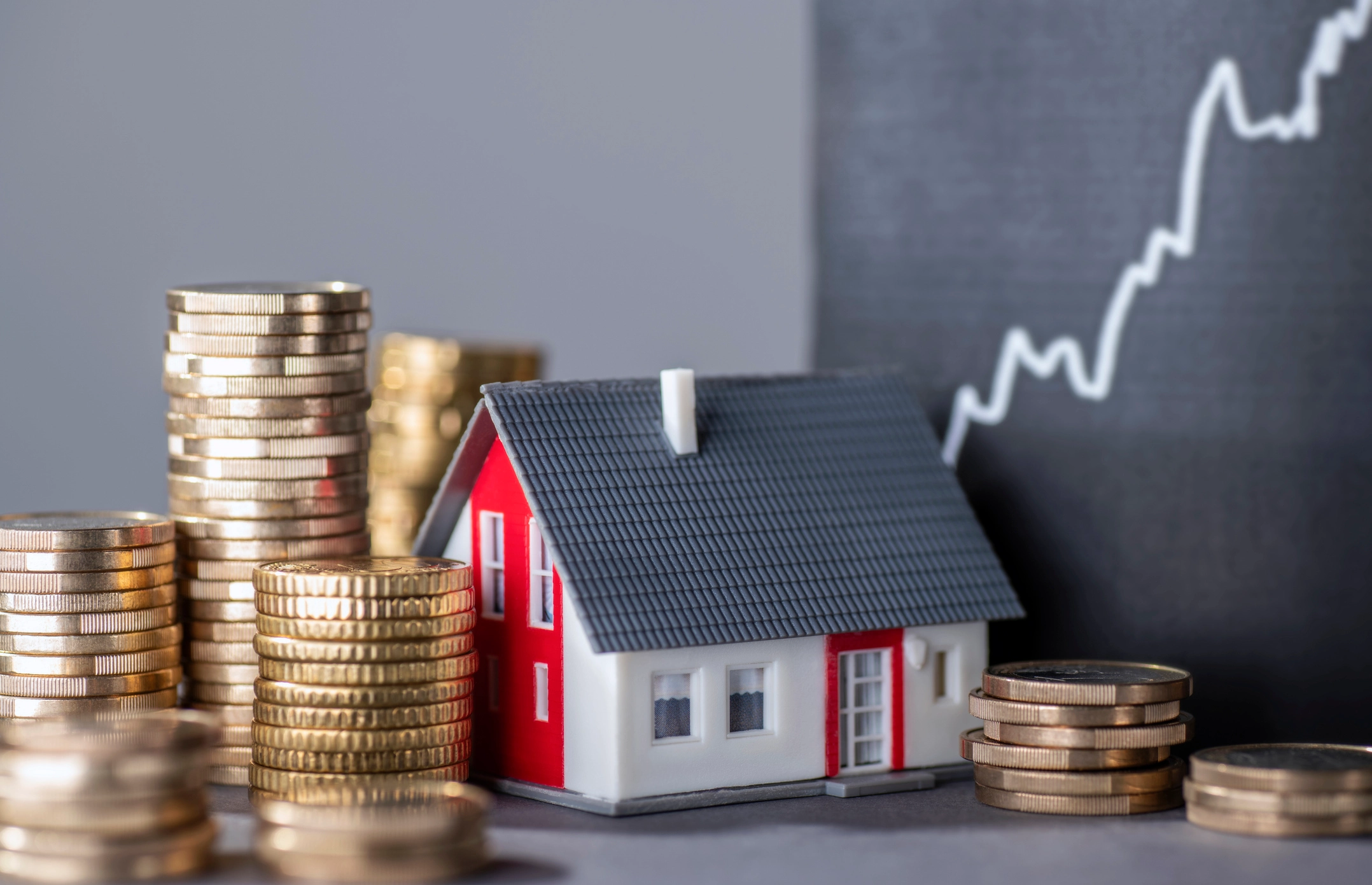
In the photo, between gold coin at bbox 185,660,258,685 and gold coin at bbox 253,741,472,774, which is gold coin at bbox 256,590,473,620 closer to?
gold coin at bbox 253,741,472,774

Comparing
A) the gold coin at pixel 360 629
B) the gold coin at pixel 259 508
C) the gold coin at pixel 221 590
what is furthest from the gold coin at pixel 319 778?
the gold coin at pixel 259 508

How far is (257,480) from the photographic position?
254 inches

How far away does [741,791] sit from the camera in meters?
6.12

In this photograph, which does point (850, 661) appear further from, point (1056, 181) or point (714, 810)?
point (1056, 181)

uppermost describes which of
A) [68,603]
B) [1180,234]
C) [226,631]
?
[1180,234]

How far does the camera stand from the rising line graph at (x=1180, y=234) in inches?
259

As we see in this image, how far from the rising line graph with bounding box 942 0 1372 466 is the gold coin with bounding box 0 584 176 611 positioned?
2691 millimetres

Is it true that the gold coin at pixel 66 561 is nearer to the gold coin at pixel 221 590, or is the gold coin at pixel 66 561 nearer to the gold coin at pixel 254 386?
the gold coin at pixel 221 590

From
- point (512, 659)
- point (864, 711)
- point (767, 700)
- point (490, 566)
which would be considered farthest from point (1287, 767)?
point (490, 566)

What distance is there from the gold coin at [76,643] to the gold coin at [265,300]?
94 cm

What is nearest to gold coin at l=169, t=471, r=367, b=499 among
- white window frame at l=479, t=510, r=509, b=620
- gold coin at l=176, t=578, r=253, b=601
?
gold coin at l=176, t=578, r=253, b=601

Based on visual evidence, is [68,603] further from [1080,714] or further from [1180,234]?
[1180,234]

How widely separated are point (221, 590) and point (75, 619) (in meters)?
0.48

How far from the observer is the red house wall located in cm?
615
